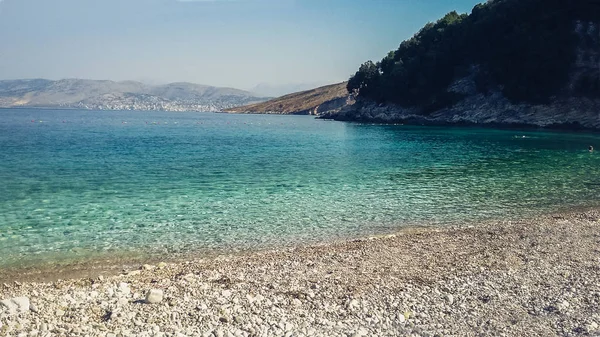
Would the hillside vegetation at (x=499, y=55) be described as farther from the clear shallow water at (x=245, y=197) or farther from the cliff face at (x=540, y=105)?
the clear shallow water at (x=245, y=197)

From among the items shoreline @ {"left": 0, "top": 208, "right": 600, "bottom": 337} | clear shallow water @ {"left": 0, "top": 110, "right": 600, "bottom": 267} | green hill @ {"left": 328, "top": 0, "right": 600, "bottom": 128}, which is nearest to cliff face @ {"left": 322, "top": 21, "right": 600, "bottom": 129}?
green hill @ {"left": 328, "top": 0, "right": 600, "bottom": 128}

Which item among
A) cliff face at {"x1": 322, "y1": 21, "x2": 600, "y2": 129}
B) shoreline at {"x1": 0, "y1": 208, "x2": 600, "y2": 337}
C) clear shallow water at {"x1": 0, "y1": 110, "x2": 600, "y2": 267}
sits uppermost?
cliff face at {"x1": 322, "y1": 21, "x2": 600, "y2": 129}

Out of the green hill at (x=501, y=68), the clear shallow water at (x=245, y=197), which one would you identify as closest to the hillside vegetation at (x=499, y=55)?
the green hill at (x=501, y=68)

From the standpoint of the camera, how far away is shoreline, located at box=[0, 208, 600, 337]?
309 inches

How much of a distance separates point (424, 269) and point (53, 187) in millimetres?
19563

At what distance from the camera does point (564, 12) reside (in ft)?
260

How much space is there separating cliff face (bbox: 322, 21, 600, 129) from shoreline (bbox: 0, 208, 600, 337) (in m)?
71.3

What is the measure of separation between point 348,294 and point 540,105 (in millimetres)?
84350

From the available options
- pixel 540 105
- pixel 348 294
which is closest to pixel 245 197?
pixel 348 294

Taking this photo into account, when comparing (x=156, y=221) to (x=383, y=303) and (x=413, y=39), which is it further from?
(x=413, y=39)

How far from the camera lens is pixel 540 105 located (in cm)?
8088

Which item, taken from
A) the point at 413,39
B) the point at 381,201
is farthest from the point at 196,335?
the point at 413,39

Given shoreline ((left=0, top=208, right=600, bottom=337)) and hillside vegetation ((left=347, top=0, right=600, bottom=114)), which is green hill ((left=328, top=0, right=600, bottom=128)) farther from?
shoreline ((left=0, top=208, right=600, bottom=337))

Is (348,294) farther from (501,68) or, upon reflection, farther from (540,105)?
(501,68)
